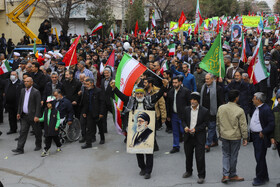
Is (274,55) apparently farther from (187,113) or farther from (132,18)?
(132,18)

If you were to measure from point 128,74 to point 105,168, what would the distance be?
2.02 meters

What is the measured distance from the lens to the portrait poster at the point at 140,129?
269 inches

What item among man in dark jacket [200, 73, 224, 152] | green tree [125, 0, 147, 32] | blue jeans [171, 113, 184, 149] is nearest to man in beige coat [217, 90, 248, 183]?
man in dark jacket [200, 73, 224, 152]

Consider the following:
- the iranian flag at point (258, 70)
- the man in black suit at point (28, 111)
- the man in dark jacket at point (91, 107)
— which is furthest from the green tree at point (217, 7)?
the man in black suit at point (28, 111)

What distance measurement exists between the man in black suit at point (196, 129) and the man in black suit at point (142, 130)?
0.71 meters

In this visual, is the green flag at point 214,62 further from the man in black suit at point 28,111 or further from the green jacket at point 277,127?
the man in black suit at point 28,111

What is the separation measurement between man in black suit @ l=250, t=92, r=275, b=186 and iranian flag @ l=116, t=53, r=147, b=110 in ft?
7.75

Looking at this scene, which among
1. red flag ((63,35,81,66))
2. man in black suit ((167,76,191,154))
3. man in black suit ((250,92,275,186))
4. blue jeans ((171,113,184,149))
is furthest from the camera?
red flag ((63,35,81,66))

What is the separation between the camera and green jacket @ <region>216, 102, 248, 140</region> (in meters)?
6.32

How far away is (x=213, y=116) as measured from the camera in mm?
8312

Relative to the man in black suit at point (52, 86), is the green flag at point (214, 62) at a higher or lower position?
higher

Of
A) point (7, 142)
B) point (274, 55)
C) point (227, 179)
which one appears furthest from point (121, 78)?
point (274, 55)

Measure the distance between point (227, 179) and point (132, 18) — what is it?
3220 cm

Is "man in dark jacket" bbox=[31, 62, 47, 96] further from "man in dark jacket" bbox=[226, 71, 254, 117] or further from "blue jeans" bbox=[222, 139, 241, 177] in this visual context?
"blue jeans" bbox=[222, 139, 241, 177]
